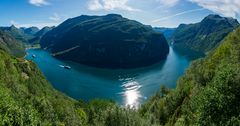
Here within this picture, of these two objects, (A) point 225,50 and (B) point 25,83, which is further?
(B) point 25,83

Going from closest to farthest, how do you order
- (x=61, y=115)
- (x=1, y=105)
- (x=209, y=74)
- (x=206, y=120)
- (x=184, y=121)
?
(x=1, y=105) < (x=206, y=120) < (x=184, y=121) < (x=61, y=115) < (x=209, y=74)

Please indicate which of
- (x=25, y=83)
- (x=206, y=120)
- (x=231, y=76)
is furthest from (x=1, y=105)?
(x=25, y=83)

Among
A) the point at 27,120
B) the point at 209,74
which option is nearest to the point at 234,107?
the point at 27,120

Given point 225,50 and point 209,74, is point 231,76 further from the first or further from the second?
point 225,50

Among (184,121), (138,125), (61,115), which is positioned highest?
(138,125)

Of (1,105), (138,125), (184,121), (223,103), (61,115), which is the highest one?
(1,105)

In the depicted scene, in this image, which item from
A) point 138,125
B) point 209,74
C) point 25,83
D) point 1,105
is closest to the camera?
point 1,105

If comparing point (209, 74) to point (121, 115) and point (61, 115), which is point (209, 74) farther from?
point (121, 115)

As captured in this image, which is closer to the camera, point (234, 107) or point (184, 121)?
point (234, 107)

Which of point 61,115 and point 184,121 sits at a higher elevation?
point 184,121
